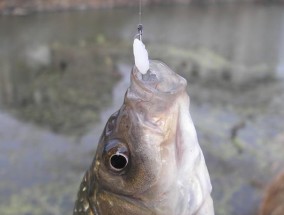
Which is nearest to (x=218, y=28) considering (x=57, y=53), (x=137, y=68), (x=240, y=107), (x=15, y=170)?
(x=57, y=53)

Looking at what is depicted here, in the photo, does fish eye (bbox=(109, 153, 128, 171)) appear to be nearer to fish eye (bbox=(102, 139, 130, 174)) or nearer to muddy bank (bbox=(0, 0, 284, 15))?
fish eye (bbox=(102, 139, 130, 174))

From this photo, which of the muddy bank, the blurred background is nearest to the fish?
the blurred background

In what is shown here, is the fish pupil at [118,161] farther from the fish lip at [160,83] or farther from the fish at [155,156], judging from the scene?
the fish lip at [160,83]

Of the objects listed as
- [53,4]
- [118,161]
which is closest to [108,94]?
[118,161]

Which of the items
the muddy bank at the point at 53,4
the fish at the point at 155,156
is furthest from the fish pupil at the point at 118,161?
Result: the muddy bank at the point at 53,4

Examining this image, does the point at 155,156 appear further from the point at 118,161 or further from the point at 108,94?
the point at 108,94
